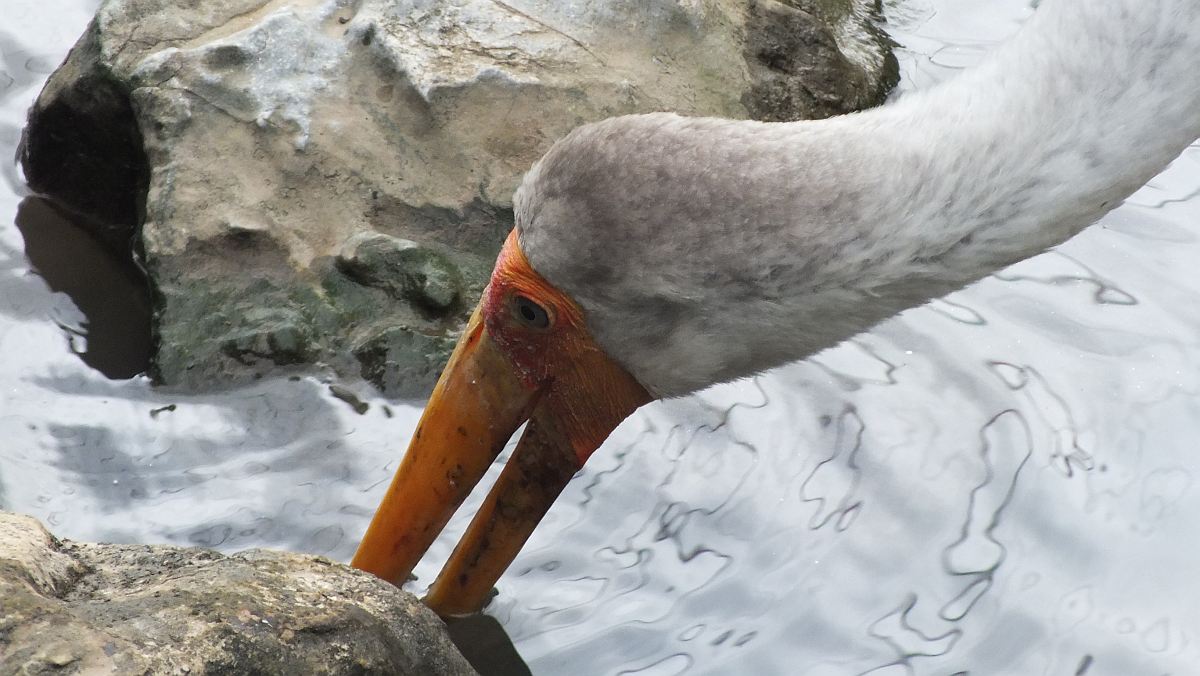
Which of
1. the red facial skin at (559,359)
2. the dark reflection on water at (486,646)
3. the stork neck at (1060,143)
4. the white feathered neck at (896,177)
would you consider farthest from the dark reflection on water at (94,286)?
the stork neck at (1060,143)

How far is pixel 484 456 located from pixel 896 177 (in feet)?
3.68

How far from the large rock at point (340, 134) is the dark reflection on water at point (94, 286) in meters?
0.09

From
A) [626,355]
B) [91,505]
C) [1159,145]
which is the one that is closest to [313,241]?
[91,505]

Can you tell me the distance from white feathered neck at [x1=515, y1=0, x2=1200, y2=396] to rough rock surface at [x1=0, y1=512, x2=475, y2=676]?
80cm

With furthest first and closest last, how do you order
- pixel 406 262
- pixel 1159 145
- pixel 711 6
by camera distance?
1. pixel 711 6
2. pixel 406 262
3. pixel 1159 145

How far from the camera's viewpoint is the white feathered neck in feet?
9.05

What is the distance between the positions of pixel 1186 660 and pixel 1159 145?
1.44 meters

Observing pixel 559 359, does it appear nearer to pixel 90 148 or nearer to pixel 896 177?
pixel 896 177

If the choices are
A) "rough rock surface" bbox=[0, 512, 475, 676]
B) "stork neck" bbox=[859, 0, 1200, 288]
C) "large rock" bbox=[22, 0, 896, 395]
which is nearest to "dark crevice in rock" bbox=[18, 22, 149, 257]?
"large rock" bbox=[22, 0, 896, 395]

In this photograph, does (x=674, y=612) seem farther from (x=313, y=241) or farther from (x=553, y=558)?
(x=313, y=241)

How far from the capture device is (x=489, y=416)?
10.9 feet

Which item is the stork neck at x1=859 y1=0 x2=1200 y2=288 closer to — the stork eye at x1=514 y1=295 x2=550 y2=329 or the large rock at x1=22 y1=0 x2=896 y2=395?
the stork eye at x1=514 y1=295 x2=550 y2=329

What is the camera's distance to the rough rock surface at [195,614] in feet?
7.07

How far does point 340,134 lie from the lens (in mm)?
4477
